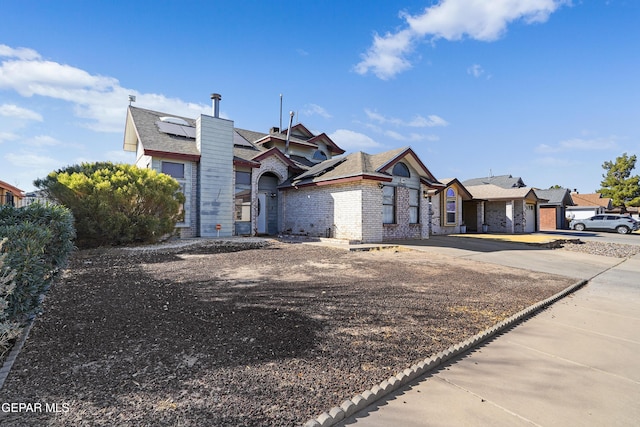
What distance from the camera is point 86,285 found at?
526 centimetres

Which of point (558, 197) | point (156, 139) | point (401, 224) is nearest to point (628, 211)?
point (558, 197)

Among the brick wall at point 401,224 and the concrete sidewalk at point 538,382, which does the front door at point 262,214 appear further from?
the concrete sidewalk at point 538,382

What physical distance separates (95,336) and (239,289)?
226cm

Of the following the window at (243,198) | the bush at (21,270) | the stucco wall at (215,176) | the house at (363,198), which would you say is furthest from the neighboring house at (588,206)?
the bush at (21,270)

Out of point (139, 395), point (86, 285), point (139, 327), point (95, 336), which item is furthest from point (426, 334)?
point (86, 285)

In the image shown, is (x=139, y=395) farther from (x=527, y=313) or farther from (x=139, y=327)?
(x=527, y=313)

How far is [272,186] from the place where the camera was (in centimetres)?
1722

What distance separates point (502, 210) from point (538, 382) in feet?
80.1

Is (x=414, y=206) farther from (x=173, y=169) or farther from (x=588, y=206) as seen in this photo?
(x=588, y=206)

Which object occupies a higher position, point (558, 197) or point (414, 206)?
point (558, 197)

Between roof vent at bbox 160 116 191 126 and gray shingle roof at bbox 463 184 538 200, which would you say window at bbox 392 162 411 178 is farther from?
roof vent at bbox 160 116 191 126

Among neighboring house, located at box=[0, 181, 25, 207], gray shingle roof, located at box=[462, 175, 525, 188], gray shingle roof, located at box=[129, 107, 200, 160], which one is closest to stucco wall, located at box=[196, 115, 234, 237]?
gray shingle roof, located at box=[129, 107, 200, 160]

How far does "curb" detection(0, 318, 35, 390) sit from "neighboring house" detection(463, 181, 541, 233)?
25.7m

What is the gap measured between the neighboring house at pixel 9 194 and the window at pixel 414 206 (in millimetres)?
23771
